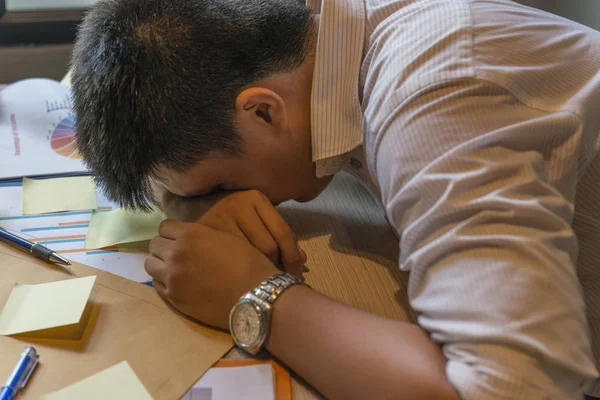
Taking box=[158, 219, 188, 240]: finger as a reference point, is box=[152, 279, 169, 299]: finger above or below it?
below

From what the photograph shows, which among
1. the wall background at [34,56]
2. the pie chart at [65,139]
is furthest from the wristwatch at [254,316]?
the wall background at [34,56]

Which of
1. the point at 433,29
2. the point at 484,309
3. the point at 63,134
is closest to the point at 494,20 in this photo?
the point at 433,29

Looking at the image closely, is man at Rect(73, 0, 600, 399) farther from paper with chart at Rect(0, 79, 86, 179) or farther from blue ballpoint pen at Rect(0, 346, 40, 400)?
paper with chart at Rect(0, 79, 86, 179)

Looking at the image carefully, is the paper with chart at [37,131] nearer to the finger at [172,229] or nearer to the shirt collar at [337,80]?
the finger at [172,229]

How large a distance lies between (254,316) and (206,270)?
92 millimetres

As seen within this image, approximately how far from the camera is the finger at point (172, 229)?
70 cm

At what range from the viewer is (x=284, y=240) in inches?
28.0

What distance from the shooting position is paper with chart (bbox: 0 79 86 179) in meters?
0.92

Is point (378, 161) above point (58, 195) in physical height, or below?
above

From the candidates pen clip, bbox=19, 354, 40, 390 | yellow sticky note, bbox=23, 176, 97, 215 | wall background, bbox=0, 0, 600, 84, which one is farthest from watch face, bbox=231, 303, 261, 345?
wall background, bbox=0, 0, 600, 84

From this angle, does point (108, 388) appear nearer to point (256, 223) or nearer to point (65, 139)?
point (256, 223)

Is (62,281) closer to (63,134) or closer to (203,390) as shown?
(203,390)

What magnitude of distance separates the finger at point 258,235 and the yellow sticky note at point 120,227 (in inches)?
6.2

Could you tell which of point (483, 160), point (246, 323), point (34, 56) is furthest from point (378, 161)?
point (34, 56)
